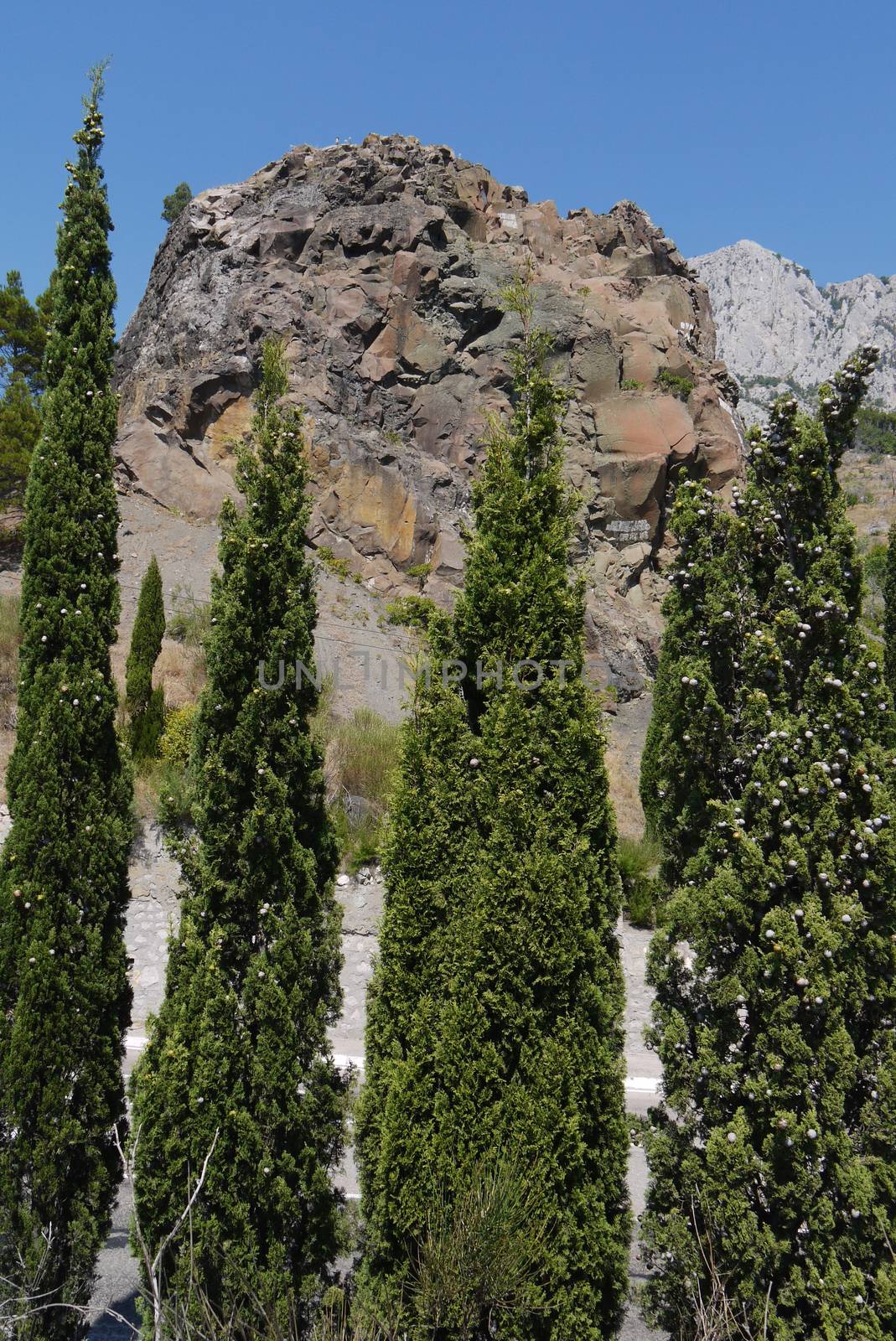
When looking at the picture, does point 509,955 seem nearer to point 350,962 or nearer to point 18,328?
point 350,962

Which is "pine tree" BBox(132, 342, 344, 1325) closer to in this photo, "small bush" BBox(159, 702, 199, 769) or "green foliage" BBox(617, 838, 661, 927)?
"green foliage" BBox(617, 838, 661, 927)

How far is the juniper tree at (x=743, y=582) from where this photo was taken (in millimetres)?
4133

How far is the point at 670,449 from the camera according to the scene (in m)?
25.6

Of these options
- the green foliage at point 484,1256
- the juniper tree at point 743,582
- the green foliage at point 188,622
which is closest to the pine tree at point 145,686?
the green foliage at point 188,622

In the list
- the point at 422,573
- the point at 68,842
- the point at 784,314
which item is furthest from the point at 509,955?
the point at 784,314

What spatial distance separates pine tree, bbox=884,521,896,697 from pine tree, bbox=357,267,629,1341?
324 inches

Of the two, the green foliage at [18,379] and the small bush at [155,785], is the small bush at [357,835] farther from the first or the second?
the green foliage at [18,379]

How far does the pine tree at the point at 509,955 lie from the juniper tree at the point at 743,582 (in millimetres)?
522

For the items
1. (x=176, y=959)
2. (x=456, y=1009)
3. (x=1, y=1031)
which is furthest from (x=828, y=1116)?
(x=1, y=1031)

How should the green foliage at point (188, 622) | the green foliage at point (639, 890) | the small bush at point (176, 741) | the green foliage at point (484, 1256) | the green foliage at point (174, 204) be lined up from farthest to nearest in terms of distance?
1. the green foliage at point (174, 204)
2. the green foliage at point (188, 622)
3. the small bush at point (176, 741)
4. the green foliage at point (639, 890)
5. the green foliage at point (484, 1256)

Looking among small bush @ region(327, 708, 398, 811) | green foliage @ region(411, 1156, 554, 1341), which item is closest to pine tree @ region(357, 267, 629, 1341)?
green foliage @ region(411, 1156, 554, 1341)

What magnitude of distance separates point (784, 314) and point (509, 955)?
12392cm

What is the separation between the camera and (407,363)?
27656 mm

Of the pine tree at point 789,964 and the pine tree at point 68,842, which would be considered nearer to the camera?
the pine tree at point 789,964
